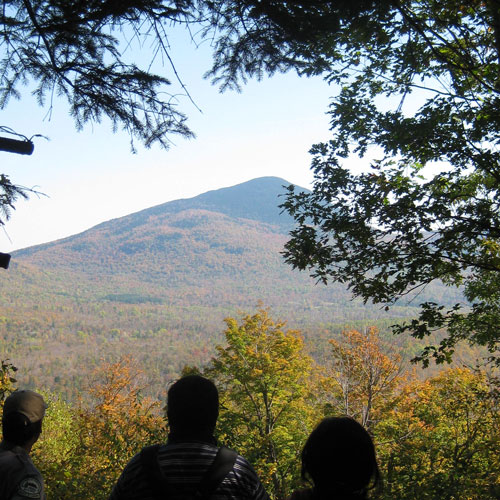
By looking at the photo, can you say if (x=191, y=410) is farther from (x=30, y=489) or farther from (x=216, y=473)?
(x=30, y=489)

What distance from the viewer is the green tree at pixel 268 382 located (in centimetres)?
1491

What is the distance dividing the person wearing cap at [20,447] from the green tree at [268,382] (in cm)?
1294

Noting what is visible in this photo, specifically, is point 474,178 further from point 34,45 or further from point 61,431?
point 61,431

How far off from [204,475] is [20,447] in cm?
86

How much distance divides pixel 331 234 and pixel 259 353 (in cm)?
1097

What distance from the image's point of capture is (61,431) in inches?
1139

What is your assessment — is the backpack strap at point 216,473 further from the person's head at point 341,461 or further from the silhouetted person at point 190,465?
the person's head at point 341,461

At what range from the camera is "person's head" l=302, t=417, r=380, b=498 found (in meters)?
1.29

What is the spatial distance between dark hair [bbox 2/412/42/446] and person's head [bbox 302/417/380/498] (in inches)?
48.1

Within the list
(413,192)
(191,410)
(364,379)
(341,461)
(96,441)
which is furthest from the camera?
(96,441)

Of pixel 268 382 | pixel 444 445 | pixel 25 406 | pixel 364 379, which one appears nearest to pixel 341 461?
pixel 25 406

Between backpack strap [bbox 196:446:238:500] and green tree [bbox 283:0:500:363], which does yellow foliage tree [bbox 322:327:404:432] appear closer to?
green tree [bbox 283:0:500:363]

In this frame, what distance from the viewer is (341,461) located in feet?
4.24

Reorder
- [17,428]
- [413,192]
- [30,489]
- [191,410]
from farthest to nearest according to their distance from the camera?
1. [413,192]
2. [17,428]
3. [30,489]
4. [191,410]
